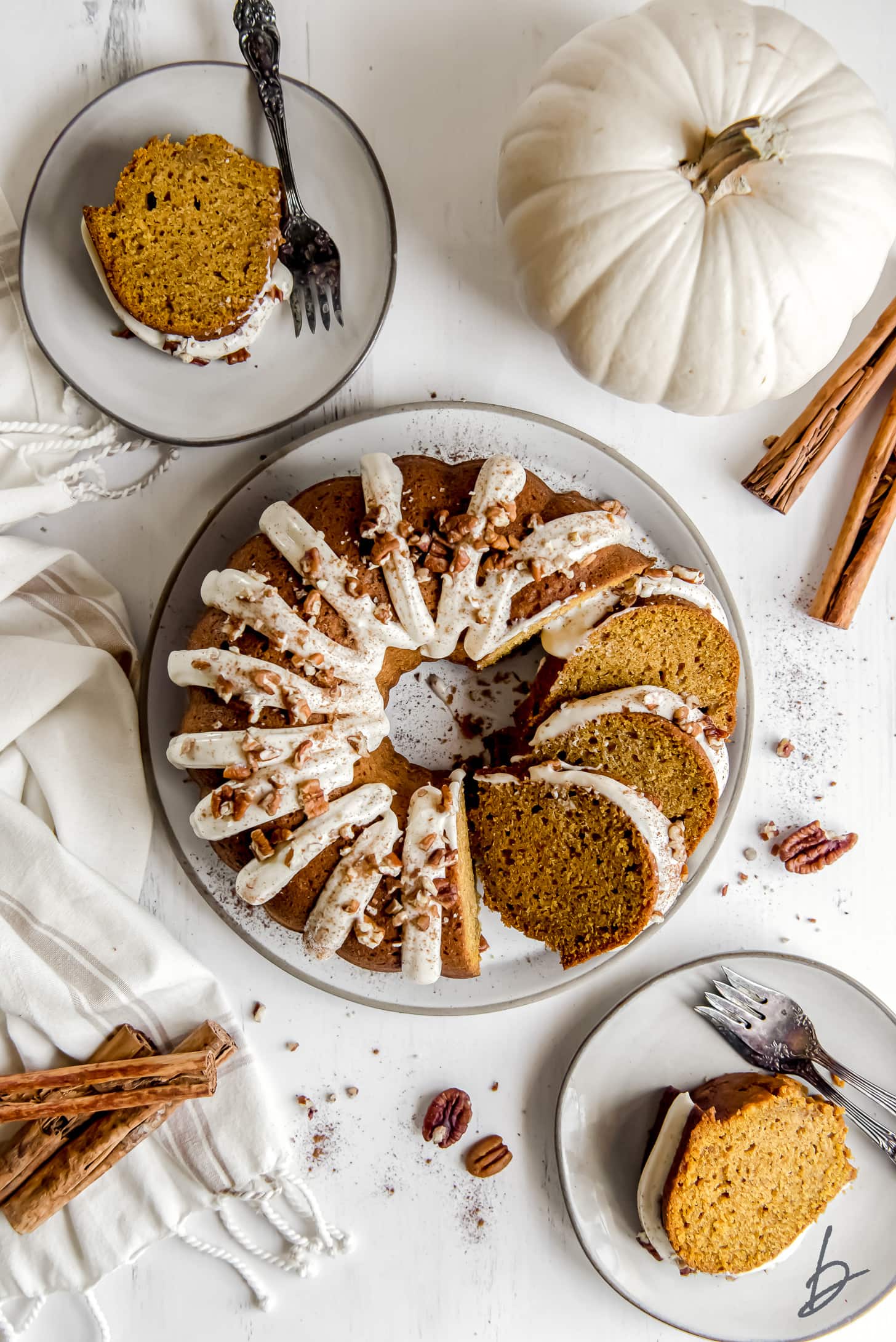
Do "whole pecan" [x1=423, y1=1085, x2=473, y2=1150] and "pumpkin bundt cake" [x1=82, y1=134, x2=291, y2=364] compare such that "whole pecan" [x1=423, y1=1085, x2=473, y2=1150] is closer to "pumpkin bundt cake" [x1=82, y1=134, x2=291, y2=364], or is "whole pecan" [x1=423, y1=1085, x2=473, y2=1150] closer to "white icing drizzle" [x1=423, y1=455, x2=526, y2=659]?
"white icing drizzle" [x1=423, y1=455, x2=526, y2=659]

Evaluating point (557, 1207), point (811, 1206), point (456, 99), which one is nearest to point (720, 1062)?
point (811, 1206)

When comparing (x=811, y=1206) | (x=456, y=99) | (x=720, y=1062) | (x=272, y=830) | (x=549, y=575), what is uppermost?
(x=456, y=99)

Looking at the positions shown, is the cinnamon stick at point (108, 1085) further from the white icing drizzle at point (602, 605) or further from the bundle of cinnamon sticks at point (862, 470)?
the bundle of cinnamon sticks at point (862, 470)

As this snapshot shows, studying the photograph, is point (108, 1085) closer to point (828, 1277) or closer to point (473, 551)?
point (473, 551)

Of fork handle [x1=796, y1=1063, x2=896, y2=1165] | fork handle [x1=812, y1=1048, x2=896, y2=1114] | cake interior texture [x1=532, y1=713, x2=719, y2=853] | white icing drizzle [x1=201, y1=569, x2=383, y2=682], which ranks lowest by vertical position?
fork handle [x1=796, y1=1063, x2=896, y2=1165]

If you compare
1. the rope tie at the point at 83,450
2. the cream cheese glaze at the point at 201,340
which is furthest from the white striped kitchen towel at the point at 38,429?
the cream cheese glaze at the point at 201,340

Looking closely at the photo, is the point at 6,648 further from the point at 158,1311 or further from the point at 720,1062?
the point at 720,1062

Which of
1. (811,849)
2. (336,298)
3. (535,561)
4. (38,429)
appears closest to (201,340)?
(336,298)

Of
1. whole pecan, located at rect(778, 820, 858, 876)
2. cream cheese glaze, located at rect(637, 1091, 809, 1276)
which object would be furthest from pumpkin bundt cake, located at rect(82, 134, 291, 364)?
cream cheese glaze, located at rect(637, 1091, 809, 1276)
